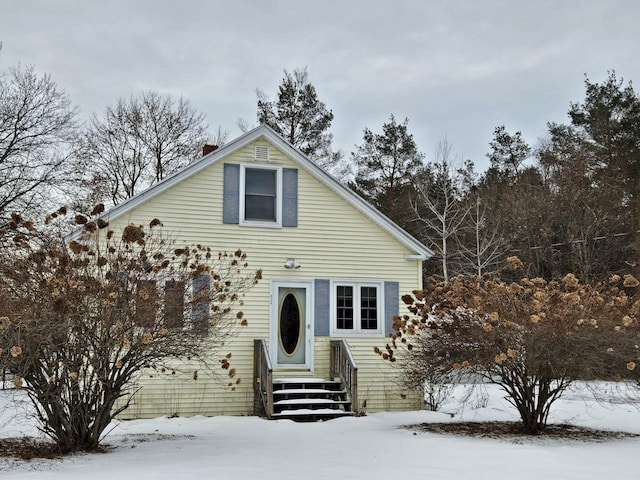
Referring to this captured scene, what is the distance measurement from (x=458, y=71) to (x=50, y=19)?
12750 mm

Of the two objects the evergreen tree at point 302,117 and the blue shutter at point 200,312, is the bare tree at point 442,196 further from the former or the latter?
the blue shutter at point 200,312

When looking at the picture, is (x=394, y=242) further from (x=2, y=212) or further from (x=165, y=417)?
(x=2, y=212)

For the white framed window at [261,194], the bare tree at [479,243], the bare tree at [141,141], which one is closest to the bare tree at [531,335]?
the white framed window at [261,194]

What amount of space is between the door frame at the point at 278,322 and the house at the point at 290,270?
2cm

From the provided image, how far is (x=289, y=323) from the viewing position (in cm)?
1400

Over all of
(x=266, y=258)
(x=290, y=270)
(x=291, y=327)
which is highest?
(x=266, y=258)

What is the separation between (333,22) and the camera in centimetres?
1636

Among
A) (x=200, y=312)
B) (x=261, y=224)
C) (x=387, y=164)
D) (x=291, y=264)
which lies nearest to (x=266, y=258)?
(x=291, y=264)

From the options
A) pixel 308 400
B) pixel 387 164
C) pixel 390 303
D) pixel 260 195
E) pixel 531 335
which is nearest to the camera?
pixel 531 335

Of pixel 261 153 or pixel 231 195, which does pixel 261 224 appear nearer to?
pixel 231 195

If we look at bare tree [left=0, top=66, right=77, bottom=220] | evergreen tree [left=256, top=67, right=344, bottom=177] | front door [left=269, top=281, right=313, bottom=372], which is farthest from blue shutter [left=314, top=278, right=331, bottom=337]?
evergreen tree [left=256, top=67, right=344, bottom=177]

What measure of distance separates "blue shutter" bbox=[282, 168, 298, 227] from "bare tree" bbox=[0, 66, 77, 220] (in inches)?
438

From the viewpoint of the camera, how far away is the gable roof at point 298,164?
1330cm

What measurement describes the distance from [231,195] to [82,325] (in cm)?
614
